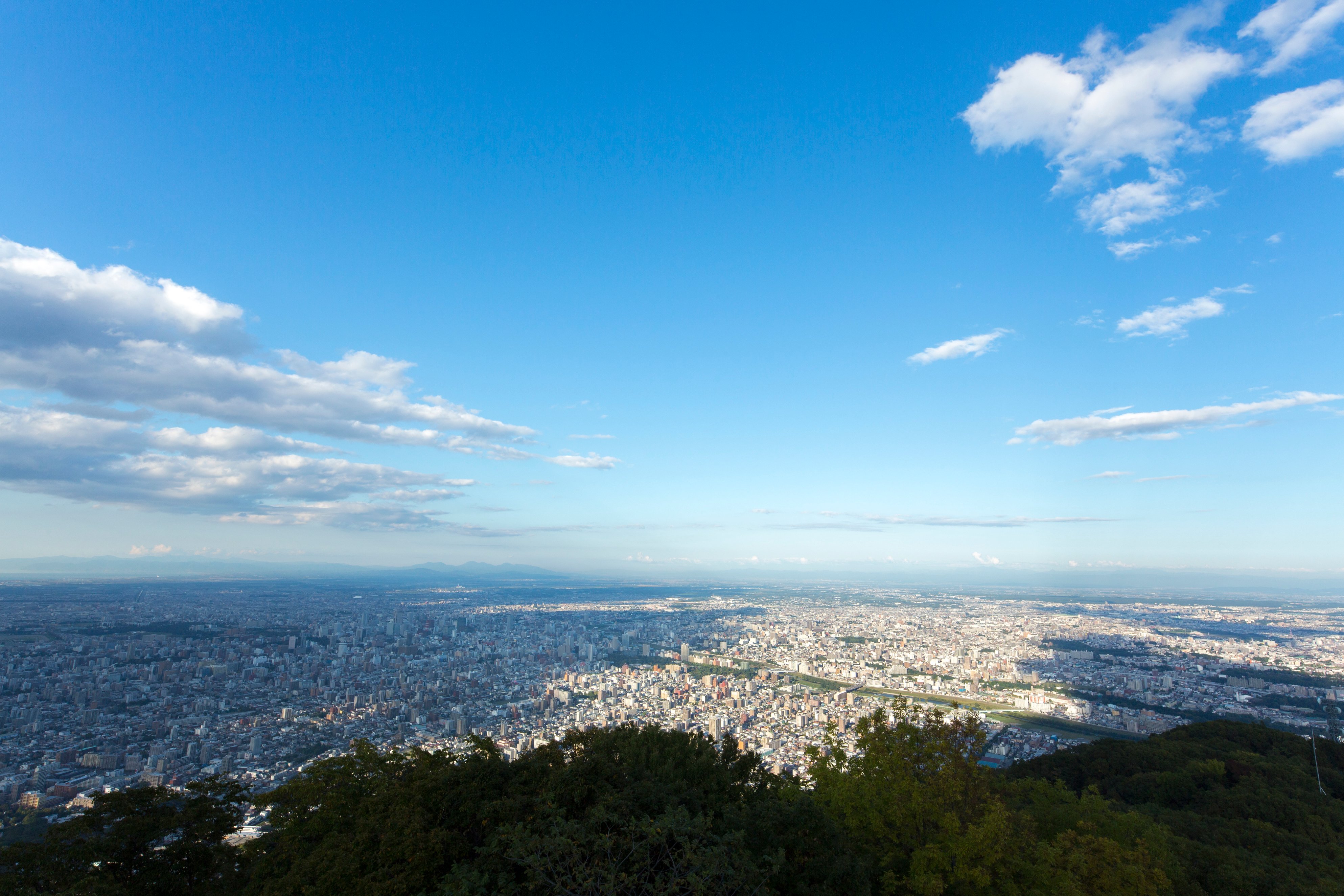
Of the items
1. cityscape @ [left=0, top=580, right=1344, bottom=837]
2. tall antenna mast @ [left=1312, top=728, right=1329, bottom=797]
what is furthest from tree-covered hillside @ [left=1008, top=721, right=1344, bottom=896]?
cityscape @ [left=0, top=580, right=1344, bottom=837]

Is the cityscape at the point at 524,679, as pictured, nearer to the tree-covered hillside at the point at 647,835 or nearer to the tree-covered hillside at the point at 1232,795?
the tree-covered hillside at the point at 647,835

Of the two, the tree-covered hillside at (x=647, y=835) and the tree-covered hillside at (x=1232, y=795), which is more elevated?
the tree-covered hillside at (x=647, y=835)

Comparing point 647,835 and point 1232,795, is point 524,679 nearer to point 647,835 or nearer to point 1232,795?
point 647,835

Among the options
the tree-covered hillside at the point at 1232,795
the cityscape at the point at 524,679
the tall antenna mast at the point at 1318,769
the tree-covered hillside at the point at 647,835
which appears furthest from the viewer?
the cityscape at the point at 524,679

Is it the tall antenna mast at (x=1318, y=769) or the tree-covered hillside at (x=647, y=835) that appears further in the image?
the tall antenna mast at (x=1318, y=769)

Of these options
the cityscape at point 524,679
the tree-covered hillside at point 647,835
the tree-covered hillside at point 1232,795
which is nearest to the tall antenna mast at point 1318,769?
the tree-covered hillside at point 1232,795

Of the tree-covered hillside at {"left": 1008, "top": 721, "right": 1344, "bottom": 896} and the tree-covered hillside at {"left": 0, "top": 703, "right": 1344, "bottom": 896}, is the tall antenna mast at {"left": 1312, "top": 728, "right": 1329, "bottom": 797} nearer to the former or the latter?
the tree-covered hillside at {"left": 1008, "top": 721, "right": 1344, "bottom": 896}

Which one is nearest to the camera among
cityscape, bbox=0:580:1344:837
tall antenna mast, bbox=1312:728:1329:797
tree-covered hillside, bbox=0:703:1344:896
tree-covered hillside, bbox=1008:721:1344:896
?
tree-covered hillside, bbox=0:703:1344:896

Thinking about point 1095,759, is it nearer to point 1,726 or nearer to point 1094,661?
point 1094,661

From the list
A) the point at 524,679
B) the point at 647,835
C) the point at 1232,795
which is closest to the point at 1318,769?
the point at 1232,795
